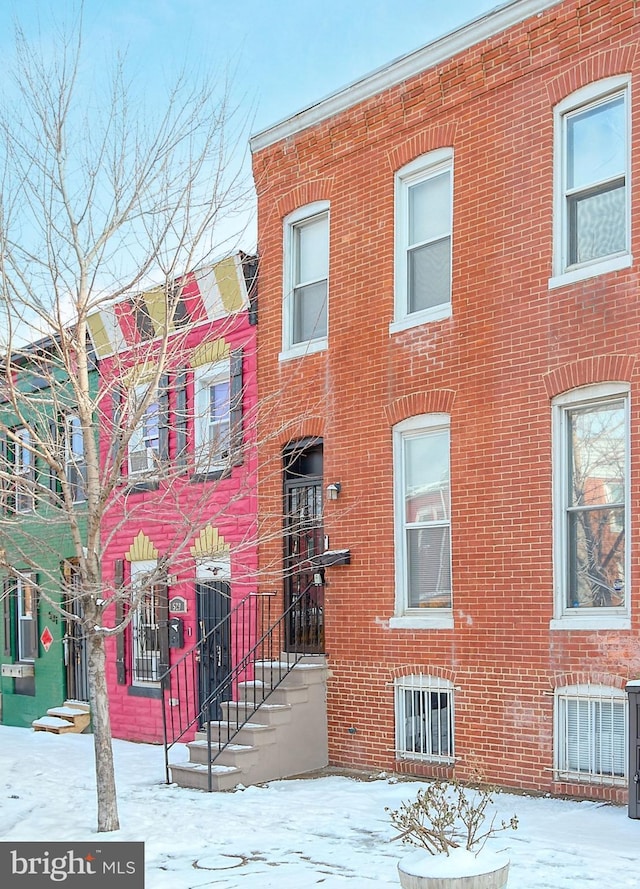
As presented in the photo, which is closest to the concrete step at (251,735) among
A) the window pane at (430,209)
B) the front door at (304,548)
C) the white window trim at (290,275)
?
the front door at (304,548)

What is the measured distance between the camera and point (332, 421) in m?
12.7

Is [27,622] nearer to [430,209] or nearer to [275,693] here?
[275,693]

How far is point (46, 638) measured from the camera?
18766mm

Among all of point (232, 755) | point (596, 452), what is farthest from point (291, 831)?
point (596, 452)

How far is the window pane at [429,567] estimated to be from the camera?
11.5 meters

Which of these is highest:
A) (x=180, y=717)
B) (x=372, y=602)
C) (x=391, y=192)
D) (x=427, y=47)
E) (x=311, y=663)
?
(x=427, y=47)

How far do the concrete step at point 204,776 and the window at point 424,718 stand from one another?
1839mm

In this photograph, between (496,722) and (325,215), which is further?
(325,215)

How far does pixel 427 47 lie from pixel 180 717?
30.1 ft

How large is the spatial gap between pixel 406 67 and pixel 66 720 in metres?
11.1

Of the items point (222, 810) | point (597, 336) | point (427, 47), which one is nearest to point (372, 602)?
point (222, 810)

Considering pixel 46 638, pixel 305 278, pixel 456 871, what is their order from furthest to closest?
1. pixel 46 638
2. pixel 305 278
3. pixel 456 871

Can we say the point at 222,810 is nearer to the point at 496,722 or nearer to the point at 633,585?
the point at 496,722

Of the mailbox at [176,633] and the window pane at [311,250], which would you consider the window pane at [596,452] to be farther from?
the mailbox at [176,633]
